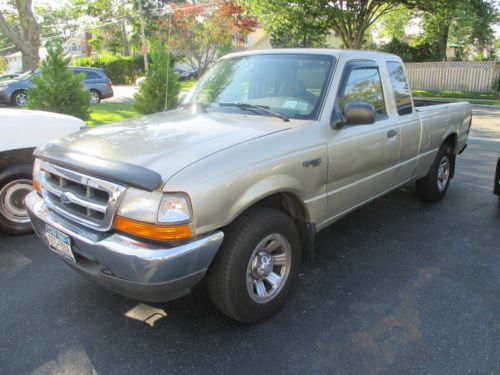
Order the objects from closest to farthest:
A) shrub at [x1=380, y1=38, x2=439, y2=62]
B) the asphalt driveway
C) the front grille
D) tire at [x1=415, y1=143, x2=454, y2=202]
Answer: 1. the front grille
2. the asphalt driveway
3. tire at [x1=415, y1=143, x2=454, y2=202]
4. shrub at [x1=380, y1=38, x2=439, y2=62]

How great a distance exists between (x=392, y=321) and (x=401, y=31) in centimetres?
3295

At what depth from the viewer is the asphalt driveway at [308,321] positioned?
2.62 meters

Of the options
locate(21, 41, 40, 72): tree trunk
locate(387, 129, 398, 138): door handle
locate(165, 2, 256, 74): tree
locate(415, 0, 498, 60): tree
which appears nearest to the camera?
locate(387, 129, 398, 138): door handle

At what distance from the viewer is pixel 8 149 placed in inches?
169

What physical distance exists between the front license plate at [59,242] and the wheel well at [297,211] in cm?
135

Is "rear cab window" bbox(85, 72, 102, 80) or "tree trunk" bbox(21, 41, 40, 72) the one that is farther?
"rear cab window" bbox(85, 72, 102, 80)

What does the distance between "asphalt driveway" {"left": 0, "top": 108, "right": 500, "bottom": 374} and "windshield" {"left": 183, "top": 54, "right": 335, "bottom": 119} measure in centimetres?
150

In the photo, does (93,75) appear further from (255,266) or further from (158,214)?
(158,214)

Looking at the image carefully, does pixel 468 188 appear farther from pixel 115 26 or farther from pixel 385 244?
pixel 115 26

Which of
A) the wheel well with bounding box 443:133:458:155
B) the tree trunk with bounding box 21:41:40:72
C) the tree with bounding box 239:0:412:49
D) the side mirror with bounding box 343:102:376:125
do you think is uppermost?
the tree with bounding box 239:0:412:49

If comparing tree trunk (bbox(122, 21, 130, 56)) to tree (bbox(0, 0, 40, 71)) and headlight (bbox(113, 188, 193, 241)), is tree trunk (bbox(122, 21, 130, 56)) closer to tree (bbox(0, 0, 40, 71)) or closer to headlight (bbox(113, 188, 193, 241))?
tree (bbox(0, 0, 40, 71))

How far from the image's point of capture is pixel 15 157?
14.6 ft

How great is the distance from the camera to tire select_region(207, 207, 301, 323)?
2.64 m

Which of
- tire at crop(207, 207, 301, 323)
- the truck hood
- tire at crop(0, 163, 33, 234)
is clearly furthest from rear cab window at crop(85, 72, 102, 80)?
tire at crop(207, 207, 301, 323)
